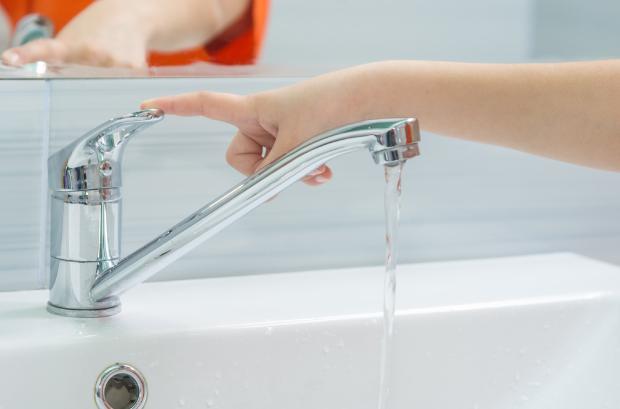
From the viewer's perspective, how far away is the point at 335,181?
778mm

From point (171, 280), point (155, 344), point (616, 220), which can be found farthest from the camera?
point (616, 220)

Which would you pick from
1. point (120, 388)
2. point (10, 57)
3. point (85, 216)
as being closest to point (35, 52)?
point (10, 57)

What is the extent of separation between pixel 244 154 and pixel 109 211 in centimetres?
11

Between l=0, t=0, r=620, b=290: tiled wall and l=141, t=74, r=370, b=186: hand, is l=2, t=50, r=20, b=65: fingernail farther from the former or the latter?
l=141, t=74, r=370, b=186: hand

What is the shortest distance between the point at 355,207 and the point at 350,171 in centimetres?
3

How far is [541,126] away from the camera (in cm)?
64

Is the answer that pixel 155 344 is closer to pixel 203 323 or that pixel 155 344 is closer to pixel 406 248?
pixel 203 323

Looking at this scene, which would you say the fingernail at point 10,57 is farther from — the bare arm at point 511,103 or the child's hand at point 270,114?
the bare arm at point 511,103

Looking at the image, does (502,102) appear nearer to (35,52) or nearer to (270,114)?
(270,114)

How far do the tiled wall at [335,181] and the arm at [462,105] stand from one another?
0.31 feet

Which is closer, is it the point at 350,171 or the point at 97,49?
the point at 97,49

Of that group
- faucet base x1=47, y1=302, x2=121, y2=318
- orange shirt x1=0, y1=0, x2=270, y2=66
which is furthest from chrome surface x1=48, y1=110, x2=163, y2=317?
orange shirt x1=0, y1=0, x2=270, y2=66

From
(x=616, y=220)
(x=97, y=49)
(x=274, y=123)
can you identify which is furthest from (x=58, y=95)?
(x=616, y=220)

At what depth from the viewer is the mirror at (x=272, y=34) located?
25.9 inches
